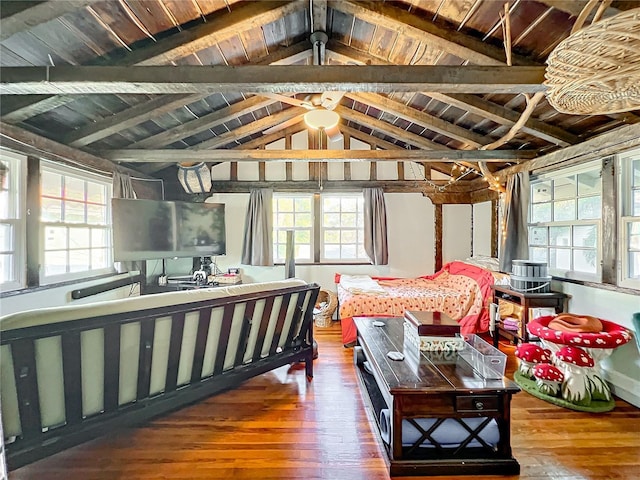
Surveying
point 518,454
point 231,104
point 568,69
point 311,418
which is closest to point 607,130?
point 568,69

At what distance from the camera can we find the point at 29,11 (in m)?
1.76

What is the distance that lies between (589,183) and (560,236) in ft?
2.19

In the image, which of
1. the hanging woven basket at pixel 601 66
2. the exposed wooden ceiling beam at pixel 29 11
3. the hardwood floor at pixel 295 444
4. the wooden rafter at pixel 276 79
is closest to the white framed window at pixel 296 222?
the hardwood floor at pixel 295 444

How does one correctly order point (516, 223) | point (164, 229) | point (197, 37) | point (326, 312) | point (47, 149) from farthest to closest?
point (326, 312), point (164, 229), point (516, 223), point (47, 149), point (197, 37)

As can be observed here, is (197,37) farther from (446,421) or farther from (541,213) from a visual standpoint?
(541,213)

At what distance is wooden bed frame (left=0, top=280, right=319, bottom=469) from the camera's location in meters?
1.63

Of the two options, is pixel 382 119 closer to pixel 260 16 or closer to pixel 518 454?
pixel 260 16

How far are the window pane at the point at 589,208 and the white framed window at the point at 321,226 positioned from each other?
311cm

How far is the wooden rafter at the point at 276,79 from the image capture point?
1.99 m

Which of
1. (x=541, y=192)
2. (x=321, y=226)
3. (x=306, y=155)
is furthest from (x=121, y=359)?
(x=541, y=192)

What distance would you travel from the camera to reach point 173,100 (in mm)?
3252

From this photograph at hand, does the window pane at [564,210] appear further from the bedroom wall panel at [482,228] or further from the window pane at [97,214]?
the window pane at [97,214]

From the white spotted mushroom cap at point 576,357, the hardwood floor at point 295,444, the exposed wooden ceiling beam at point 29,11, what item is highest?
the exposed wooden ceiling beam at point 29,11

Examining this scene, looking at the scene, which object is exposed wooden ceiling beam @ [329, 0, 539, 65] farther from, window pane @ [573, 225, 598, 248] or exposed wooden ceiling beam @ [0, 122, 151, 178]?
exposed wooden ceiling beam @ [0, 122, 151, 178]
